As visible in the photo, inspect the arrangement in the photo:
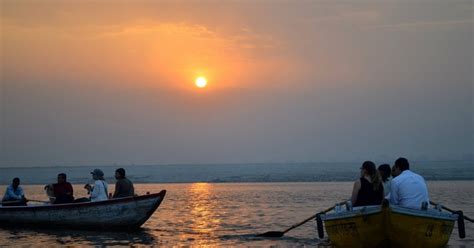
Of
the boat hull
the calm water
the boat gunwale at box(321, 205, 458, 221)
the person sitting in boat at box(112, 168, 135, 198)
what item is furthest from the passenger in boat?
the boat hull

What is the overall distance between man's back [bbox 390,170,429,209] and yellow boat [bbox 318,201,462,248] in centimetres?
29

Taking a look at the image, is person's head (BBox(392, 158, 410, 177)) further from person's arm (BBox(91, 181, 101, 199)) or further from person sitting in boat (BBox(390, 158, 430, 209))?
person's arm (BBox(91, 181, 101, 199))

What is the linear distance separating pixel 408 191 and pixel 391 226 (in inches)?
39.5

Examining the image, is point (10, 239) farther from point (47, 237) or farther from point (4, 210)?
point (4, 210)

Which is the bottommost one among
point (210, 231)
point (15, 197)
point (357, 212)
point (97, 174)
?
point (210, 231)

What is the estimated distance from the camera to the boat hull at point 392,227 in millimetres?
13156

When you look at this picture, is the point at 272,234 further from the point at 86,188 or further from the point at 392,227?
the point at 86,188

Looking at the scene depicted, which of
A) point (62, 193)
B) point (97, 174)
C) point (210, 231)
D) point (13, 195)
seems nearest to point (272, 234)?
point (210, 231)

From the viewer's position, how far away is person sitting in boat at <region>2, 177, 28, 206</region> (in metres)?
23.3

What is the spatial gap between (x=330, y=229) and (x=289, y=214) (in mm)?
10279

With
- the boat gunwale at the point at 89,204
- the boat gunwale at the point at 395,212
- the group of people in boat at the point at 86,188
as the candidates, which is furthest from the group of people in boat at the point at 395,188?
the group of people in boat at the point at 86,188

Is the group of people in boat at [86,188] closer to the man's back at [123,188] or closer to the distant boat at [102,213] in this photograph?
the man's back at [123,188]

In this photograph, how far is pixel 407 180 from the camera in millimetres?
13883

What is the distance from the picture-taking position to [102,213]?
2055 centimetres
